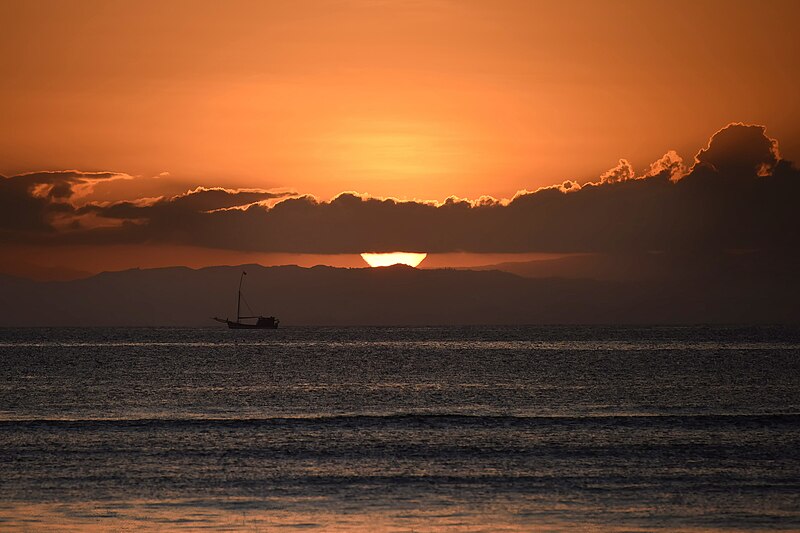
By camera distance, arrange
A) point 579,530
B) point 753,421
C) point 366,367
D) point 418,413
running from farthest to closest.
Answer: point 366,367
point 418,413
point 753,421
point 579,530

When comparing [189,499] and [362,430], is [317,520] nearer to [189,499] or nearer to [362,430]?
[189,499]

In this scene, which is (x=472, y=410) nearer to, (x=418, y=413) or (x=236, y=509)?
(x=418, y=413)

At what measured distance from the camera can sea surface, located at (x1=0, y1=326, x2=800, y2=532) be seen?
120 feet

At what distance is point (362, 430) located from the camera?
6231 cm

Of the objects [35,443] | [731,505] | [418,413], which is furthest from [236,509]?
[418,413]

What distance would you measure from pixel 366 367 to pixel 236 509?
106 meters

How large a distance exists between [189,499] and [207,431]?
73.0ft

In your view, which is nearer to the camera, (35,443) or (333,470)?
(333,470)

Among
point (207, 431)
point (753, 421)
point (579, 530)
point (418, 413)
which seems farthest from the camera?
point (418, 413)

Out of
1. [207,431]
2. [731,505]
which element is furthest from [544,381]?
[731,505]

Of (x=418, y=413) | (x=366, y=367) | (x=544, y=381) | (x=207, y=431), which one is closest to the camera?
(x=207, y=431)

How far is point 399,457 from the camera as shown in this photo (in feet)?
166

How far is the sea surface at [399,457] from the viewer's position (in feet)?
120

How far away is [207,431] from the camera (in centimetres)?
6147
